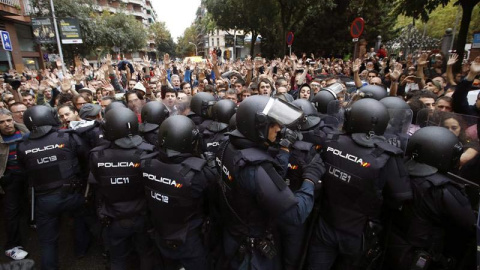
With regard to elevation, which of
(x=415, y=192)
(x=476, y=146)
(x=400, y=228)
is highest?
(x=476, y=146)

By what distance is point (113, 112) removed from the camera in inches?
115

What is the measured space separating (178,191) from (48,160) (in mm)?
1965

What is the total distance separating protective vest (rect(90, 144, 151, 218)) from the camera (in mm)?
2715

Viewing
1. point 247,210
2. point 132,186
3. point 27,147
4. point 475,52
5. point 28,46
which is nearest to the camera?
point 247,210

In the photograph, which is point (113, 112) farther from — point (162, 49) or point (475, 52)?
point (162, 49)

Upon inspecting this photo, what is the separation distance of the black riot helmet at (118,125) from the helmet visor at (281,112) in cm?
170

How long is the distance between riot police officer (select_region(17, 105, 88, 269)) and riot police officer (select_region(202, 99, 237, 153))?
5.72 ft

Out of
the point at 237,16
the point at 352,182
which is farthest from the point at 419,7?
the point at 237,16

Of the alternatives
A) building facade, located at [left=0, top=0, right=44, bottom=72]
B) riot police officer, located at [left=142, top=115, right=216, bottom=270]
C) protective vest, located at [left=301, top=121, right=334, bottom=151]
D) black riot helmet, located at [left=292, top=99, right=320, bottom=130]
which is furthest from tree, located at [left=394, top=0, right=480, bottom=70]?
building facade, located at [left=0, top=0, right=44, bottom=72]

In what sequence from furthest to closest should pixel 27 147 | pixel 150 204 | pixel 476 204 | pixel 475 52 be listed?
→ pixel 475 52, pixel 27 147, pixel 150 204, pixel 476 204

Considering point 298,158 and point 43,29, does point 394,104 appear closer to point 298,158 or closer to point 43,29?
point 298,158

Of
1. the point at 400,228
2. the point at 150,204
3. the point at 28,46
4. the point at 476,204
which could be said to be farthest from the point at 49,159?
the point at 28,46

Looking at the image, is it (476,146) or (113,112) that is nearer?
(476,146)

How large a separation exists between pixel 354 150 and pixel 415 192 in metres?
0.61
